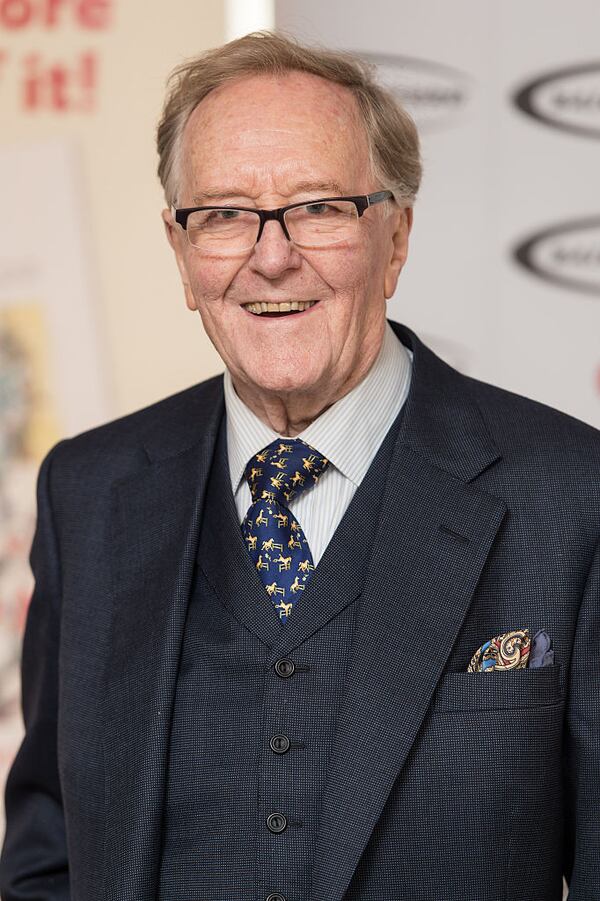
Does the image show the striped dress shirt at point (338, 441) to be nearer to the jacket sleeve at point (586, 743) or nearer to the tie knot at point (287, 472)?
the tie knot at point (287, 472)

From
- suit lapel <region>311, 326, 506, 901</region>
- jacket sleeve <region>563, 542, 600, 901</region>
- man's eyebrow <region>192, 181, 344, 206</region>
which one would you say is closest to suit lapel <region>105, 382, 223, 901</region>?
suit lapel <region>311, 326, 506, 901</region>

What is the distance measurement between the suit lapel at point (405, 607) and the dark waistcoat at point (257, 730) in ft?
0.15

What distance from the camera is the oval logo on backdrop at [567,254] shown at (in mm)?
2838

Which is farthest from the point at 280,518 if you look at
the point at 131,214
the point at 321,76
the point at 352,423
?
the point at 131,214

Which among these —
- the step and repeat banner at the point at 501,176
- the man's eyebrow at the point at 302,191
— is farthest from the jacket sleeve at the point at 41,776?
the step and repeat banner at the point at 501,176

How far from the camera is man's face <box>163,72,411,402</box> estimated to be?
5.74 feet

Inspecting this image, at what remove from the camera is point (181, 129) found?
1.90m

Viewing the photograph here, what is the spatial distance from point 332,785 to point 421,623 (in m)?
0.23

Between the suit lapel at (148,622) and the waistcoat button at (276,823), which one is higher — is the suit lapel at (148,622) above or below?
above

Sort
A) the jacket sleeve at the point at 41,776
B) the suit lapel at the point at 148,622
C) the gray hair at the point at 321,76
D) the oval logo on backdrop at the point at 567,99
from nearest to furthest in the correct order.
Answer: the suit lapel at the point at 148,622 < the gray hair at the point at 321,76 < the jacket sleeve at the point at 41,776 < the oval logo on backdrop at the point at 567,99

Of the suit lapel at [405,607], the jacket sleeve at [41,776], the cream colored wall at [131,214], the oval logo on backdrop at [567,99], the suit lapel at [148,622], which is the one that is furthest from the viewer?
the cream colored wall at [131,214]

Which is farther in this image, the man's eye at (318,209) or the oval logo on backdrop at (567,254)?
Result: the oval logo on backdrop at (567,254)

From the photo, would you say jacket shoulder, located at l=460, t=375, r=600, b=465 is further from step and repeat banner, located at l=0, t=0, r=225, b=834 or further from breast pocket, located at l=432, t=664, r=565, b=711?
step and repeat banner, located at l=0, t=0, r=225, b=834

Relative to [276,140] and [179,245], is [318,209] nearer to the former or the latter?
[276,140]
